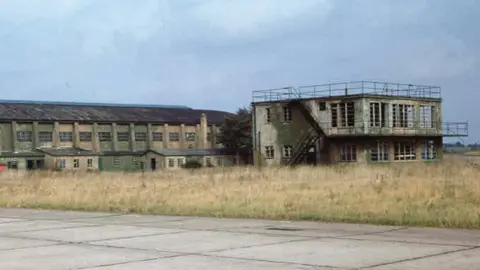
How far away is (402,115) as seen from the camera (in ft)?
192

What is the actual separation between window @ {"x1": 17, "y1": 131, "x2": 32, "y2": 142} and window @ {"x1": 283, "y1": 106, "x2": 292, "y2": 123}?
37295mm

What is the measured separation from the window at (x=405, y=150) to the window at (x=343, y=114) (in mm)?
5112

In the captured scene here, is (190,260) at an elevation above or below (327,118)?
below

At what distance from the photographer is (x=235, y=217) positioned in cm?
1844

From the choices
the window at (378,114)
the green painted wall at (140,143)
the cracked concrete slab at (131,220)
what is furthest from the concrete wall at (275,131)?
the cracked concrete slab at (131,220)

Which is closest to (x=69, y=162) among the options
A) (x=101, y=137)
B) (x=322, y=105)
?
(x=101, y=137)

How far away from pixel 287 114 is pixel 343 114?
532 centimetres

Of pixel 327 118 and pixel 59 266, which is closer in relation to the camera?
pixel 59 266

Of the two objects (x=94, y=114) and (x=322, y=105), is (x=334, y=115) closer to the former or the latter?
(x=322, y=105)

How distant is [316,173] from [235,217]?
2115 centimetres

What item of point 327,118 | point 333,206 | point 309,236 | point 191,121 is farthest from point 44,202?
point 191,121

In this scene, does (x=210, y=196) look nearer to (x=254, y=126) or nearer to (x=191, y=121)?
(x=254, y=126)

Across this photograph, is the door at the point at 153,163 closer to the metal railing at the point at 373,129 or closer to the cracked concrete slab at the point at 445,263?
the metal railing at the point at 373,129

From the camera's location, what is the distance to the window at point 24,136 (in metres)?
80.9
